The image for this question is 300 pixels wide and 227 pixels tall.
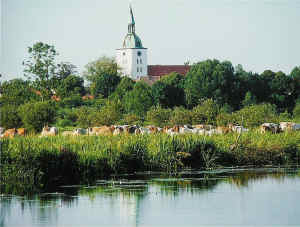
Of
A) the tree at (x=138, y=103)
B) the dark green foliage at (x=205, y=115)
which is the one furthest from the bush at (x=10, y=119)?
the tree at (x=138, y=103)

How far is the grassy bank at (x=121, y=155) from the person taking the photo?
51.1 feet

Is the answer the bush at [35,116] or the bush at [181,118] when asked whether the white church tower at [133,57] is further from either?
the bush at [35,116]

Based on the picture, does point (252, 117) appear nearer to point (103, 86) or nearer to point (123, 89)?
point (123, 89)

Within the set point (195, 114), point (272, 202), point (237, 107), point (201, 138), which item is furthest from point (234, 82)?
point (272, 202)

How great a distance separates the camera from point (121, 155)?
18.3 m

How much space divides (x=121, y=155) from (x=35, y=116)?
13.4m

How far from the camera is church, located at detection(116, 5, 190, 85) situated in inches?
4373

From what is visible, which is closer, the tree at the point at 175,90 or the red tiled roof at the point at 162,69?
→ the tree at the point at 175,90

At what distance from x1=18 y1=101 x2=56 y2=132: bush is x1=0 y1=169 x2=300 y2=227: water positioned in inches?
528

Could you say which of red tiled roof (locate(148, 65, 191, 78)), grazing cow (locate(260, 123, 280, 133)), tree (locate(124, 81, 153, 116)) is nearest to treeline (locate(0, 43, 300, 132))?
tree (locate(124, 81, 153, 116))

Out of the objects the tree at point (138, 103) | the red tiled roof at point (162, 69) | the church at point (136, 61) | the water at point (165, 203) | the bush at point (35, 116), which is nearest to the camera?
the water at point (165, 203)

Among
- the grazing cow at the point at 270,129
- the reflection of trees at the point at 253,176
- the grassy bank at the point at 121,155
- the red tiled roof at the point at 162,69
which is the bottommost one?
the reflection of trees at the point at 253,176

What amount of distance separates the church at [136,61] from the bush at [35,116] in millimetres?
77687

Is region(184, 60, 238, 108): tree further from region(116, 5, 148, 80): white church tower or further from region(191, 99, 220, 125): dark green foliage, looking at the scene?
region(116, 5, 148, 80): white church tower
